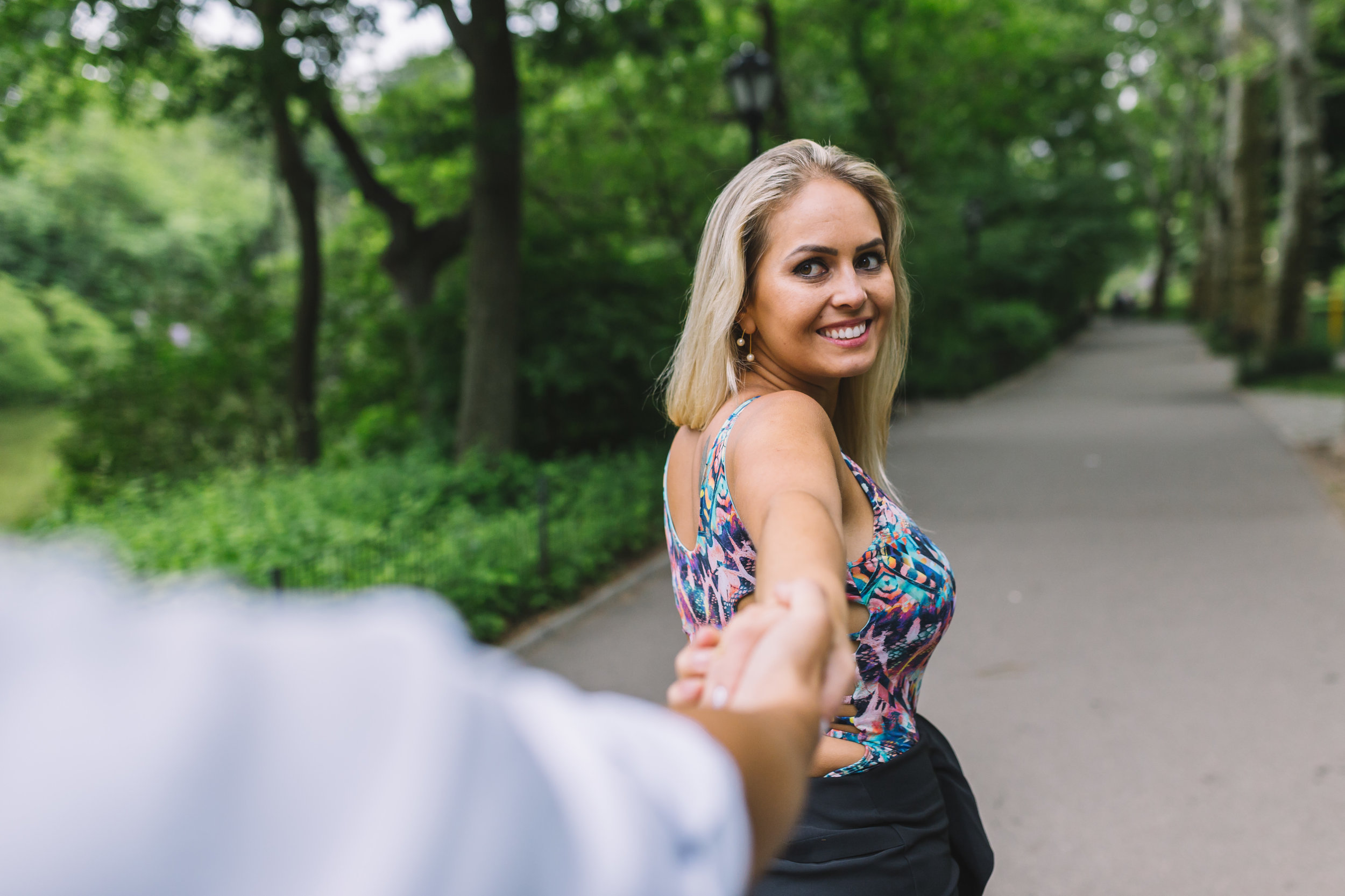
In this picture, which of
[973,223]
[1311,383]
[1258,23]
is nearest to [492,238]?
[1258,23]

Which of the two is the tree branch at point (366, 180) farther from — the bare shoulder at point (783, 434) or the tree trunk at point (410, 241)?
the bare shoulder at point (783, 434)

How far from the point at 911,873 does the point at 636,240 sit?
49.9 feet

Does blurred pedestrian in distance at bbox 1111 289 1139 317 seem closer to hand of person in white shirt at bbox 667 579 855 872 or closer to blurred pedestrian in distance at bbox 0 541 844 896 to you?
hand of person in white shirt at bbox 667 579 855 872

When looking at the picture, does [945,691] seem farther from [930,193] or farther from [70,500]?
[930,193]

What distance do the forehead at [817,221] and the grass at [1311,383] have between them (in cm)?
1937

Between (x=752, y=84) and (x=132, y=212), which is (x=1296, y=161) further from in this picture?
(x=132, y=212)

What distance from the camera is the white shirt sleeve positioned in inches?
18.3

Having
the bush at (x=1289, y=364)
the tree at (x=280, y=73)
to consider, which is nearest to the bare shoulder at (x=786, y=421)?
the tree at (x=280, y=73)

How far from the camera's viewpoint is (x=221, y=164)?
3322cm

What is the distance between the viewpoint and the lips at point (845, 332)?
5.52 feet

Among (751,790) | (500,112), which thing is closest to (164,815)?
(751,790)

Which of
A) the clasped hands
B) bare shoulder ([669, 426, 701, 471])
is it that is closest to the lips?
bare shoulder ([669, 426, 701, 471])

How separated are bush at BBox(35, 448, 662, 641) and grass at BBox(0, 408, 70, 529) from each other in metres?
2.54

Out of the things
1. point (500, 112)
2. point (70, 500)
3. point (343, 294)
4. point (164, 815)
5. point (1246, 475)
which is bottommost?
point (1246, 475)
